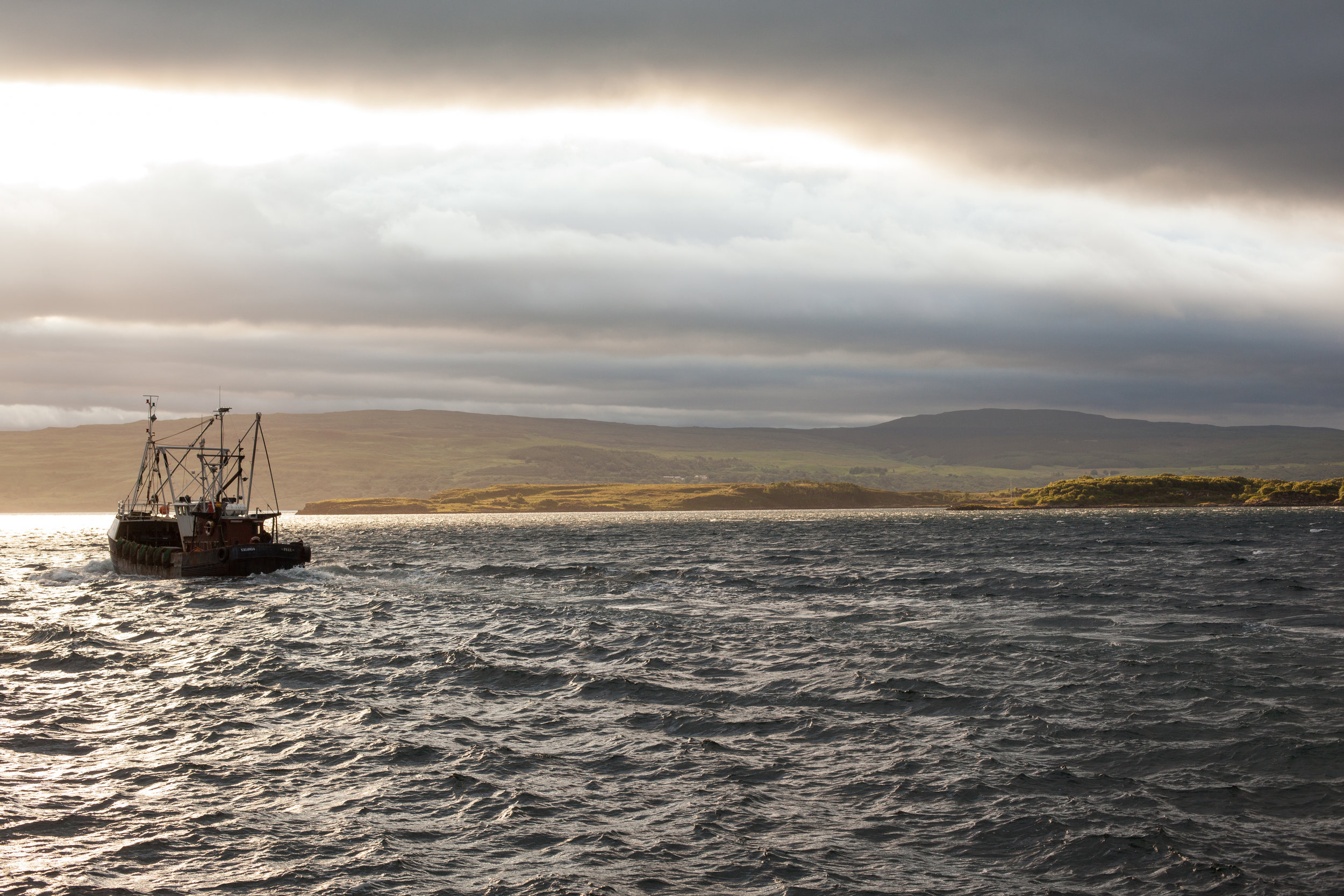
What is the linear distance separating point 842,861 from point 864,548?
94.7 metres

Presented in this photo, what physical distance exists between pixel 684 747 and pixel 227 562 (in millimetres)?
65546

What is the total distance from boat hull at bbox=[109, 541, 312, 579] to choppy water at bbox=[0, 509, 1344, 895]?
74.7 ft

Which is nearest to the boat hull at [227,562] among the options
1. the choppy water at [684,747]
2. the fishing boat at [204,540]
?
the fishing boat at [204,540]

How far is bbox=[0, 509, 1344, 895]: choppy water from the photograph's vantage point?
55.7 ft

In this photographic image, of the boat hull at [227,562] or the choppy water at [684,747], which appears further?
the boat hull at [227,562]

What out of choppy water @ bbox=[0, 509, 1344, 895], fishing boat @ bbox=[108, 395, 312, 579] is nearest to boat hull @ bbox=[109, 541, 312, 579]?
fishing boat @ bbox=[108, 395, 312, 579]

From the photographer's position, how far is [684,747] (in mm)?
24422

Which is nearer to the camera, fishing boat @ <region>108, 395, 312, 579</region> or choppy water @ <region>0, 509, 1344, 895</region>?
choppy water @ <region>0, 509, 1344, 895</region>

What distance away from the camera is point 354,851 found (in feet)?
57.2

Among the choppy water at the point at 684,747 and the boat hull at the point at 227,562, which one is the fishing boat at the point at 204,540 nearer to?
the boat hull at the point at 227,562

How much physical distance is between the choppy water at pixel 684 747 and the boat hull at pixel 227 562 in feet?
74.7

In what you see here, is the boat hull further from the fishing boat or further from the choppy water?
the choppy water

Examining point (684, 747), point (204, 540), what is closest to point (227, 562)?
point (204, 540)

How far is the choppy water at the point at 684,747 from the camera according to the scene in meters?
17.0
